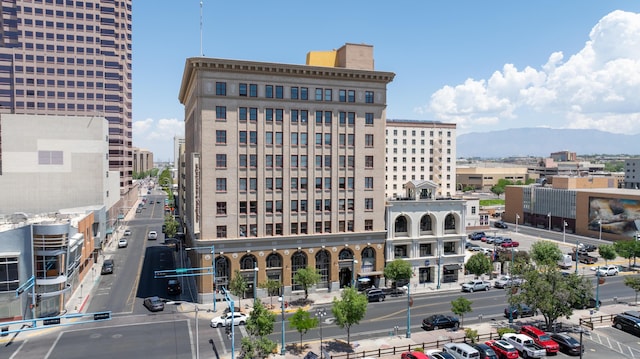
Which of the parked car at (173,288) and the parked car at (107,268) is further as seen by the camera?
the parked car at (107,268)

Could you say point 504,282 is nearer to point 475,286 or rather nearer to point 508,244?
point 475,286

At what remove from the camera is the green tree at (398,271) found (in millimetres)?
64812

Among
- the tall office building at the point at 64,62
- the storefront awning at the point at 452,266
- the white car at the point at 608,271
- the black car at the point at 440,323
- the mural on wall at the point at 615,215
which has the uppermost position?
the tall office building at the point at 64,62

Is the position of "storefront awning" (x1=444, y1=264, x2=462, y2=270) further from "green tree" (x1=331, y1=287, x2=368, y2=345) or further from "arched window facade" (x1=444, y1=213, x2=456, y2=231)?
"green tree" (x1=331, y1=287, x2=368, y2=345)

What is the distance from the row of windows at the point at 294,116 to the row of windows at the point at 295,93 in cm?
186

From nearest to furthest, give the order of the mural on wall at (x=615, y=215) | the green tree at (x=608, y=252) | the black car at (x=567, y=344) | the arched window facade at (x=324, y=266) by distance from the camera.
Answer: the black car at (x=567, y=344)
the arched window facade at (x=324, y=266)
the green tree at (x=608, y=252)
the mural on wall at (x=615, y=215)

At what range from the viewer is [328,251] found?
218 feet

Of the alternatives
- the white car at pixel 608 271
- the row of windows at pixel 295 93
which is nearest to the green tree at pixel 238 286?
the row of windows at pixel 295 93

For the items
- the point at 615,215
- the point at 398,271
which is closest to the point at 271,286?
the point at 398,271

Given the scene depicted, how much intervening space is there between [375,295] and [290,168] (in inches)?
825

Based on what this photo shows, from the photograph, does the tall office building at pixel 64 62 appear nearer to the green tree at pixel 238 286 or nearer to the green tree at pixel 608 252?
the green tree at pixel 238 286

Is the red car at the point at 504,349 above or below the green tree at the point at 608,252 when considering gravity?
below

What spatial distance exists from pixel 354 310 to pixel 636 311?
125ft

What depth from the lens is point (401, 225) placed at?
72125mm
